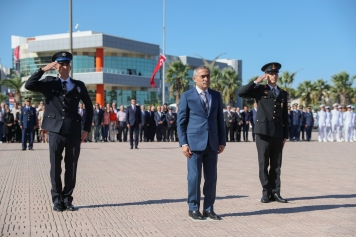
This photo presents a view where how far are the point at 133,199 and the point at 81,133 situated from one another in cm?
140

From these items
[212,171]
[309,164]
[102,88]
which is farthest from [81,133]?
[102,88]

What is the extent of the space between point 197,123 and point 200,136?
0.58 ft

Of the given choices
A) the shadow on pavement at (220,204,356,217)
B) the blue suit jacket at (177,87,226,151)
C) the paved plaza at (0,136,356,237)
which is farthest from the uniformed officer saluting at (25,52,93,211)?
the shadow on pavement at (220,204,356,217)

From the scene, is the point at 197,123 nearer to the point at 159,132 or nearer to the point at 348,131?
the point at 159,132

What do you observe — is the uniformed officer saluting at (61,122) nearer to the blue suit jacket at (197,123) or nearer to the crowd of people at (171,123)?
the blue suit jacket at (197,123)

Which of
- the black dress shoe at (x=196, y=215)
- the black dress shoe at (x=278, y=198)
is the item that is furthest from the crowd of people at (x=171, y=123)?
the black dress shoe at (x=196, y=215)

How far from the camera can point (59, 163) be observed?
7.88 m

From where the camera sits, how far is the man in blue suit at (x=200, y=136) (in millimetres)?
7105

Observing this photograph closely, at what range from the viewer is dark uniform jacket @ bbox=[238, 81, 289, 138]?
28.0 ft

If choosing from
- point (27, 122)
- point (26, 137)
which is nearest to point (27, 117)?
point (27, 122)

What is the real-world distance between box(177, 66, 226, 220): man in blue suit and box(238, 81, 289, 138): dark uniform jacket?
1365 millimetres

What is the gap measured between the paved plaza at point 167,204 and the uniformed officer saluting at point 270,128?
334 mm

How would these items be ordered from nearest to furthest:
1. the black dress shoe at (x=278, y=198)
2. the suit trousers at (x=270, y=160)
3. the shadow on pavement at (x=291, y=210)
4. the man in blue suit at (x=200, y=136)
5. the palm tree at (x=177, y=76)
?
the man in blue suit at (x=200, y=136) < the shadow on pavement at (x=291, y=210) < the black dress shoe at (x=278, y=198) < the suit trousers at (x=270, y=160) < the palm tree at (x=177, y=76)

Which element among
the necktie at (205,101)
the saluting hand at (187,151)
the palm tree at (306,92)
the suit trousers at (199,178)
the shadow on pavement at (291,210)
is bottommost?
the shadow on pavement at (291,210)
